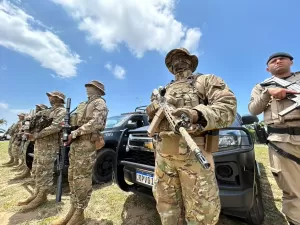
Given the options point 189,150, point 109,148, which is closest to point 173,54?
point 189,150

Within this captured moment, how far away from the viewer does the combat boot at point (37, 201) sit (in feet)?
12.0

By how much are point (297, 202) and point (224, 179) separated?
0.79 m

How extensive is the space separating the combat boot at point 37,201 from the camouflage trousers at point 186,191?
9.88ft

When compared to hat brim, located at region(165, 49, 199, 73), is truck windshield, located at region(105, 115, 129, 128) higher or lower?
lower

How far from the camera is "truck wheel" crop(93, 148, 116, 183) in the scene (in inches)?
195

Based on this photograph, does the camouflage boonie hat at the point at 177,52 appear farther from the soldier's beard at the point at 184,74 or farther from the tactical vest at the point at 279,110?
the tactical vest at the point at 279,110

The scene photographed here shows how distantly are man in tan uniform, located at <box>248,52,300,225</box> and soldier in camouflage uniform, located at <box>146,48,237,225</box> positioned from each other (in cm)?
98

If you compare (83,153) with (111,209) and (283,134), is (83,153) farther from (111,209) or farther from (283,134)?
(283,134)

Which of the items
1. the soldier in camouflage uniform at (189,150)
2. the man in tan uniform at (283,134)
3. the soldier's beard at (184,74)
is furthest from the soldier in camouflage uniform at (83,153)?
the man in tan uniform at (283,134)

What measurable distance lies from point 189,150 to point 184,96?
0.50 m

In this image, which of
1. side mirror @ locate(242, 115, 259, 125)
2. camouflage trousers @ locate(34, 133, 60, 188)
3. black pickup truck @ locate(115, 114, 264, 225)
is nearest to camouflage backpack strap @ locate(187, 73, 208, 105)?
black pickup truck @ locate(115, 114, 264, 225)

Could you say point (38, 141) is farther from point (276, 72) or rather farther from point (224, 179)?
point (276, 72)

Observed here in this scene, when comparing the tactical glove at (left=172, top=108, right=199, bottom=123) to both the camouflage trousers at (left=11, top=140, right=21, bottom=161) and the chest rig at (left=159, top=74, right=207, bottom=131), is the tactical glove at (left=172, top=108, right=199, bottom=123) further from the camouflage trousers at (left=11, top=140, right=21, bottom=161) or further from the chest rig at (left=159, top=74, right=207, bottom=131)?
the camouflage trousers at (left=11, top=140, right=21, bottom=161)

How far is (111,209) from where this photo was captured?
352 cm
